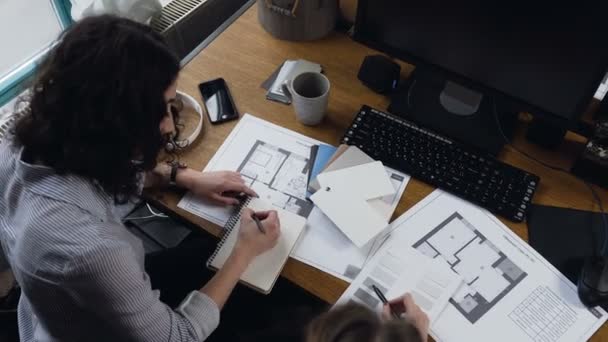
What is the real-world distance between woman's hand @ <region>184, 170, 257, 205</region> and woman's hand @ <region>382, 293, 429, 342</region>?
1.11 ft

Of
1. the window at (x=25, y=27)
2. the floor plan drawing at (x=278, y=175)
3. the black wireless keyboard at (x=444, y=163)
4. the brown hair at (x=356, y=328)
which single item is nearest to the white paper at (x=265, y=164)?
the floor plan drawing at (x=278, y=175)

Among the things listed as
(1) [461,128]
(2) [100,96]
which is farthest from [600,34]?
Result: (2) [100,96]

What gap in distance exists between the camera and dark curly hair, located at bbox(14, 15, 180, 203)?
715 mm

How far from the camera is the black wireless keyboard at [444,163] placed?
3.10 feet

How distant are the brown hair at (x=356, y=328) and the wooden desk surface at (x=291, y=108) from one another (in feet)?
0.66

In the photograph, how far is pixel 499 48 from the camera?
920mm

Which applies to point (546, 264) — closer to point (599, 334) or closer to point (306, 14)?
point (599, 334)

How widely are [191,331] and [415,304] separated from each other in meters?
0.38

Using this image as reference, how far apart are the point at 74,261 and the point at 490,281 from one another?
0.68 metres

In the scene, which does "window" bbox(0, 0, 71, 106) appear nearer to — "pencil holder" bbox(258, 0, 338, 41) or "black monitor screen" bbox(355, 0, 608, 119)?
"pencil holder" bbox(258, 0, 338, 41)

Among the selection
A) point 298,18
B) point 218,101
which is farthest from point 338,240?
point 298,18

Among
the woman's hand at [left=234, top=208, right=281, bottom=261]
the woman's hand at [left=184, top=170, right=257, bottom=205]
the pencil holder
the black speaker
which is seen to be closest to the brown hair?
the woman's hand at [left=234, top=208, right=281, bottom=261]

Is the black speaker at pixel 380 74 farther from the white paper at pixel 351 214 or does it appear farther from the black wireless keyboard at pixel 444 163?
the white paper at pixel 351 214

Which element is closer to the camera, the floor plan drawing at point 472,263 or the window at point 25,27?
the floor plan drawing at point 472,263
